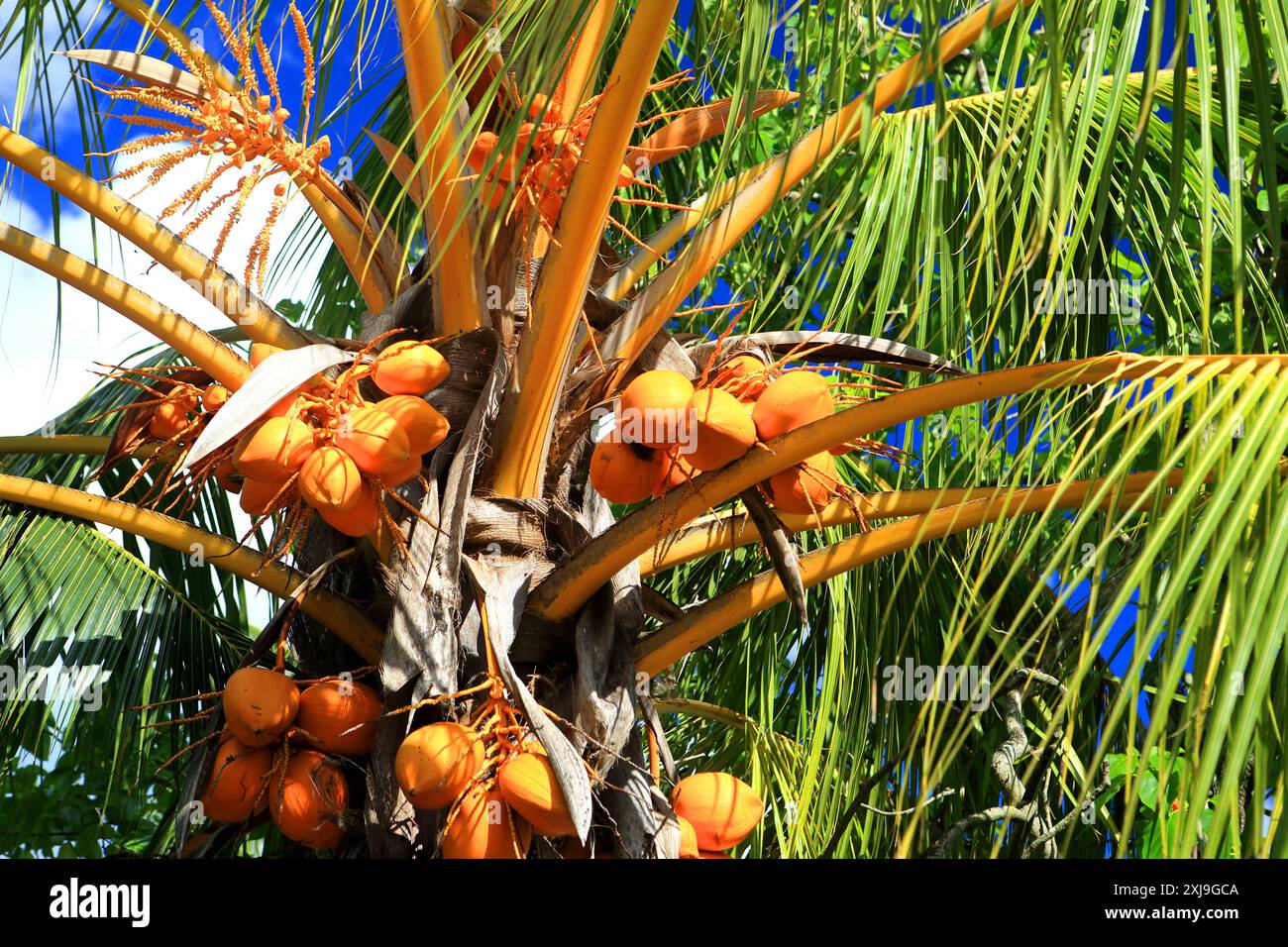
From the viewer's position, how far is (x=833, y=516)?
204 cm

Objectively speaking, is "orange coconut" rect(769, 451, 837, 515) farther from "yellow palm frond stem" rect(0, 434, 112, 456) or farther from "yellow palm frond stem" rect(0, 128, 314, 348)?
"yellow palm frond stem" rect(0, 434, 112, 456)

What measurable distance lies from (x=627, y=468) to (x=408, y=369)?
0.36 metres

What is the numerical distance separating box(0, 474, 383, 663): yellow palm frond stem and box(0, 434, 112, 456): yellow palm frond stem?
301 millimetres

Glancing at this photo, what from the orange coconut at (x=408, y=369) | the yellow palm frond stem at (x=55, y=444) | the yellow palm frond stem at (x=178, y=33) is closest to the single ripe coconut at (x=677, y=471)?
the orange coconut at (x=408, y=369)

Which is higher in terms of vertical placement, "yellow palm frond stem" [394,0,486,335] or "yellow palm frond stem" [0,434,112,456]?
"yellow palm frond stem" [394,0,486,335]

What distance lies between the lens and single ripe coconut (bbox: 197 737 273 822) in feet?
6.50

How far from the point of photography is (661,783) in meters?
2.15

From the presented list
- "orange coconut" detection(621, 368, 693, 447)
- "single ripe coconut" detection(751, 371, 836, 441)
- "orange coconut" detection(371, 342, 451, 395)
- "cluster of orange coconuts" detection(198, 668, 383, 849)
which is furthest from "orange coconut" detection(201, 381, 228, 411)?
"single ripe coconut" detection(751, 371, 836, 441)

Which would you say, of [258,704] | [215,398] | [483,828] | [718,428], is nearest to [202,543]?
[215,398]

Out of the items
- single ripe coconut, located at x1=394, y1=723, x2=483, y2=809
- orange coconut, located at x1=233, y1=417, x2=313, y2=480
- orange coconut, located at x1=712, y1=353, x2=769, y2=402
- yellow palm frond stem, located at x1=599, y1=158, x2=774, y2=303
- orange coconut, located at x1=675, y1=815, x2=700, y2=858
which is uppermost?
yellow palm frond stem, located at x1=599, y1=158, x2=774, y2=303

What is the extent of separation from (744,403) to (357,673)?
29.7 inches

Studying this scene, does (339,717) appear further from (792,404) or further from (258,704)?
→ (792,404)
